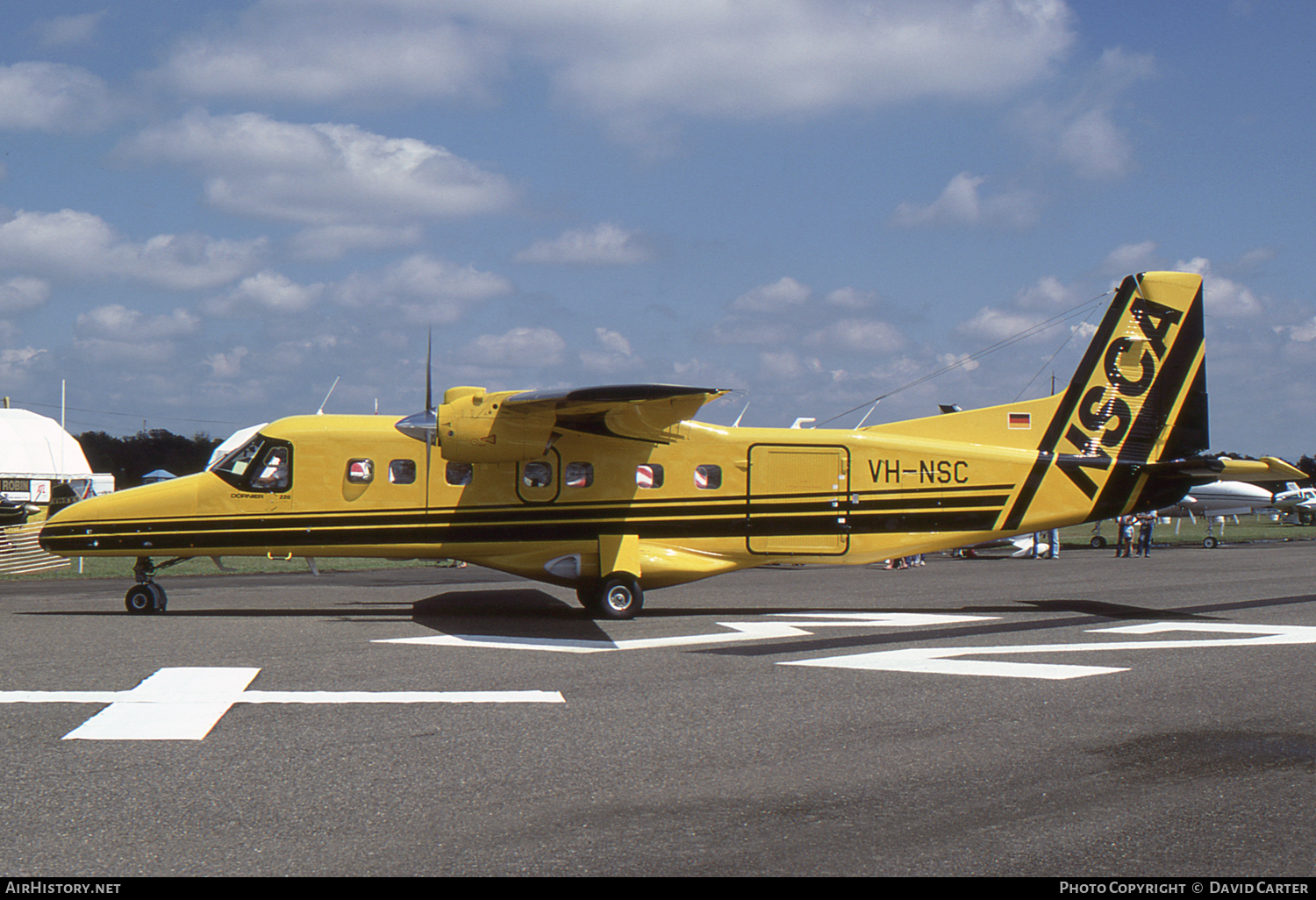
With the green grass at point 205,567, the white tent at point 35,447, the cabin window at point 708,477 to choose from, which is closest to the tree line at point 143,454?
the white tent at point 35,447

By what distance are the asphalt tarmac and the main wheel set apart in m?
1.23

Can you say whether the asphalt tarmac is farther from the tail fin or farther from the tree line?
the tree line

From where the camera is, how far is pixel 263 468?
1424 centimetres

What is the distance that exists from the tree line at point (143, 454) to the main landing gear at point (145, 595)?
103 m

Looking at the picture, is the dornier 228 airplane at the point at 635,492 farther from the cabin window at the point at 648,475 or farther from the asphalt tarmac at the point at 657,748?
the asphalt tarmac at the point at 657,748

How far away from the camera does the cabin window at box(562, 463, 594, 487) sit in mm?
14289

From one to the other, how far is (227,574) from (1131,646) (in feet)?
71.8

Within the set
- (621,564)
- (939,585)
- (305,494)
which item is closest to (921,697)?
(621,564)

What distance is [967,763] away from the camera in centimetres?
591

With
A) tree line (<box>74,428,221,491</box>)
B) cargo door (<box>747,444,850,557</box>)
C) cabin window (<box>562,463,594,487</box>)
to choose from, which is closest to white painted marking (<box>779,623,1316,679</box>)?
cargo door (<box>747,444,850,557</box>)

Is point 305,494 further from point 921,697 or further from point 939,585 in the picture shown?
point 939,585

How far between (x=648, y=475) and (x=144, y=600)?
7755 millimetres

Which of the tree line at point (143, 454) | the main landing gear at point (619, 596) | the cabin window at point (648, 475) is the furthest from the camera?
the tree line at point (143, 454)

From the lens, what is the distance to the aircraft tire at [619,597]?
13867 millimetres
